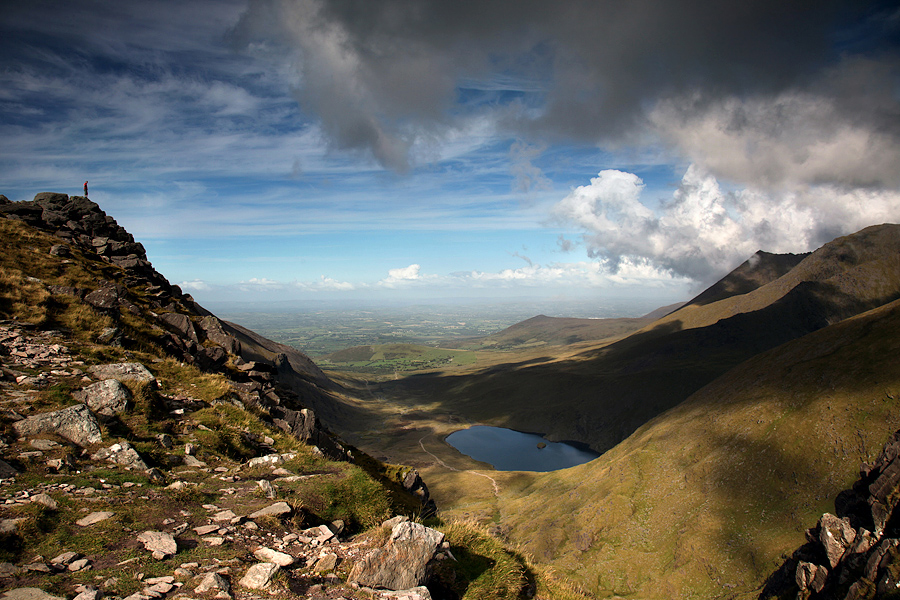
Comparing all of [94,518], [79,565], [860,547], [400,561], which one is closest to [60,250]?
[94,518]

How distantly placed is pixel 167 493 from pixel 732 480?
293 feet

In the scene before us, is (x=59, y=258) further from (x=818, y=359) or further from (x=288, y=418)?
(x=818, y=359)

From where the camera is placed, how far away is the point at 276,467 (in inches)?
561

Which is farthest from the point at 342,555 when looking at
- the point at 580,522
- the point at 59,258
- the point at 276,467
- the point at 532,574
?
the point at 580,522

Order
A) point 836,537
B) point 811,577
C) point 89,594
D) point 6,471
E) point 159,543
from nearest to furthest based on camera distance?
point 89,594 → point 159,543 → point 6,471 → point 836,537 → point 811,577

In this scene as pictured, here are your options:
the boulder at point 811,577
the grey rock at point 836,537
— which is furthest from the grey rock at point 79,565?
the boulder at point 811,577

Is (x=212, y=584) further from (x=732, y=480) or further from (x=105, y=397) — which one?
(x=732, y=480)

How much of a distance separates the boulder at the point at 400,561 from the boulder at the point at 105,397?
35.9 ft

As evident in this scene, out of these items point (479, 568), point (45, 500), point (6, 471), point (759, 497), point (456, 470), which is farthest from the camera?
point (456, 470)

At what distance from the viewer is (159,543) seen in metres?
8.26

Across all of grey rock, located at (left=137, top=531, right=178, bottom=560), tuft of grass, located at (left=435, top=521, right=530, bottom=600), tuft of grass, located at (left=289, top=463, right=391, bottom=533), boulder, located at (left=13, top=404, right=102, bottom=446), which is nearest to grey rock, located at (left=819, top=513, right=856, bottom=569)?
tuft of grass, located at (left=435, top=521, right=530, bottom=600)

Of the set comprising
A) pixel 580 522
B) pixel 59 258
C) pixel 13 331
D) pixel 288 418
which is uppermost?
pixel 59 258

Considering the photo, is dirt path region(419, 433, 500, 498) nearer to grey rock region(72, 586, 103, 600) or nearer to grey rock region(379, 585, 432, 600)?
grey rock region(379, 585, 432, 600)

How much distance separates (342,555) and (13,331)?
19.1 meters
